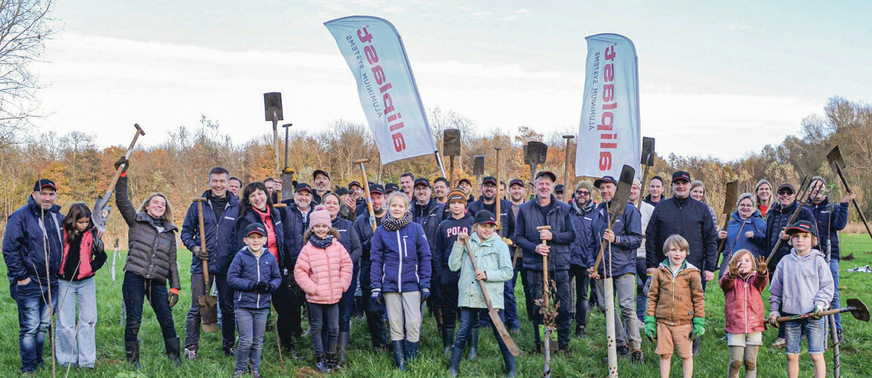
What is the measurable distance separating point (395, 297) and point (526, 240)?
167 cm

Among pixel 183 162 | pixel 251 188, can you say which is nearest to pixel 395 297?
pixel 251 188

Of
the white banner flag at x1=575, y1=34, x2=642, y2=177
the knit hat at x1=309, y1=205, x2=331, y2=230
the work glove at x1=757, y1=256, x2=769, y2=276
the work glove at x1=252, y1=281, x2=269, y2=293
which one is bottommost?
the work glove at x1=252, y1=281, x2=269, y2=293

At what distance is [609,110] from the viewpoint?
8328 mm

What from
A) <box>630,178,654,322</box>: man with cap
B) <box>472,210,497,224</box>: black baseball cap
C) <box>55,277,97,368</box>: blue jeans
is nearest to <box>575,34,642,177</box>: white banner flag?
<box>630,178,654,322</box>: man with cap

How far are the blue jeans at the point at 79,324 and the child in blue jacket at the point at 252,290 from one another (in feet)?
5.35

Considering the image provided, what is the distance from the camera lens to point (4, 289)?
11.7 metres

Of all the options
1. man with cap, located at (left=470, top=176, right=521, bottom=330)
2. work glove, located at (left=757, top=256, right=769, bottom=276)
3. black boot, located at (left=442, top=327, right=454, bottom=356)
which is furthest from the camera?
man with cap, located at (left=470, top=176, right=521, bottom=330)

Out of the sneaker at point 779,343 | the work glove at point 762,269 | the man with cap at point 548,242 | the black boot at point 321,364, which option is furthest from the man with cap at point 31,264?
the sneaker at point 779,343

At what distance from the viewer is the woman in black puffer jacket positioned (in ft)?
19.3

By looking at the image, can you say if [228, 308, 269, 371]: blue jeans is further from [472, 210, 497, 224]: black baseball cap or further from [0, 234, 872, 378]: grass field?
[472, 210, 497, 224]: black baseball cap

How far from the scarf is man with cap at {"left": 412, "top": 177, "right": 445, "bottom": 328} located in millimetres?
1116

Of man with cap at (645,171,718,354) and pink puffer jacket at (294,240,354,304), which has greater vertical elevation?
man with cap at (645,171,718,354)

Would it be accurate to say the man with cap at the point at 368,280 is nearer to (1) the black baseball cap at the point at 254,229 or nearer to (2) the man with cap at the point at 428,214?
(2) the man with cap at the point at 428,214

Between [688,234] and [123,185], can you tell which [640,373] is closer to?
[688,234]
